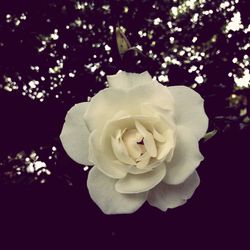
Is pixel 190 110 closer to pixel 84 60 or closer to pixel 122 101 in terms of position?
pixel 122 101

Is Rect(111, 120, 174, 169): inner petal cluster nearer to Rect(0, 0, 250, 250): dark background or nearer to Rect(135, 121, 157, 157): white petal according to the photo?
Rect(135, 121, 157, 157): white petal

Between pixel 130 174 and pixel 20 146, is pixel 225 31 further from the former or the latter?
pixel 130 174

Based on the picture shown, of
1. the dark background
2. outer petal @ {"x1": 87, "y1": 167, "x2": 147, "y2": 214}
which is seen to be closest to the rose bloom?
outer petal @ {"x1": 87, "y1": 167, "x2": 147, "y2": 214}

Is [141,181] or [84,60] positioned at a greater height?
[84,60]

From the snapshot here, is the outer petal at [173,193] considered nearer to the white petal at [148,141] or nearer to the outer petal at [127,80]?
the white petal at [148,141]

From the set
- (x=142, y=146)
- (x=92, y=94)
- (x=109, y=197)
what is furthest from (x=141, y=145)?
(x=92, y=94)

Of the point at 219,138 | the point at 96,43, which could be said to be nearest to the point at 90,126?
the point at 219,138
